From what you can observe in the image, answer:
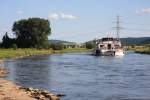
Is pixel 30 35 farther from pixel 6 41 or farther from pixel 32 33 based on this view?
pixel 6 41

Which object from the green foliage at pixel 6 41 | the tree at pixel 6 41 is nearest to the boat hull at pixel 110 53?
the green foliage at pixel 6 41

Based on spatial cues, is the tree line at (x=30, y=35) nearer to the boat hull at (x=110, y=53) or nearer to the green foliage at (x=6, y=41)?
the green foliage at (x=6, y=41)

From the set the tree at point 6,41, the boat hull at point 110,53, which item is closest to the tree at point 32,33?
the tree at point 6,41

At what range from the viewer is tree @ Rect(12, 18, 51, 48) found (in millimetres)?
159875

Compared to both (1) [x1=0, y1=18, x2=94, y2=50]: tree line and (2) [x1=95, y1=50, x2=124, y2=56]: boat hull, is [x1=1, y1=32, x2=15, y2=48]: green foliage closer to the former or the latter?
(1) [x1=0, y1=18, x2=94, y2=50]: tree line

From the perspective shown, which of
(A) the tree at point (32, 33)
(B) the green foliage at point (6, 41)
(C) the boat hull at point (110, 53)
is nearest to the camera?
Result: (C) the boat hull at point (110, 53)

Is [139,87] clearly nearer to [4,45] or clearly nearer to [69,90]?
[69,90]

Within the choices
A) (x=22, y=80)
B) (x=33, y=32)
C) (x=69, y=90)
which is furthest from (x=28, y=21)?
(x=69, y=90)

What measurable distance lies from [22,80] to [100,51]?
8479 centimetres

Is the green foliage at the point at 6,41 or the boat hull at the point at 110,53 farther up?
the green foliage at the point at 6,41

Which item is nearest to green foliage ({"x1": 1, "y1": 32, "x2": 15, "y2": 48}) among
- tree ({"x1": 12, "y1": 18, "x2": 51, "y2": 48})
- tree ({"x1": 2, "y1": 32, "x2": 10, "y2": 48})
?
tree ({"x1": 2, "y1": 32, "x2": 10, "y2": 48})

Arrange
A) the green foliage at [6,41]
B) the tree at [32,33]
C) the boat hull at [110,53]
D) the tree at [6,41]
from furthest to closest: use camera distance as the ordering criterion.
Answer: the tree at [32,33]
the tree at [6,41]
the green foliage at [6,41]
the boat hull at [110,53]

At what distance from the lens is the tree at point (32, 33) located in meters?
160

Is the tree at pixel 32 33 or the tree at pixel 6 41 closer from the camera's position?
the tree at pixel 6 41
